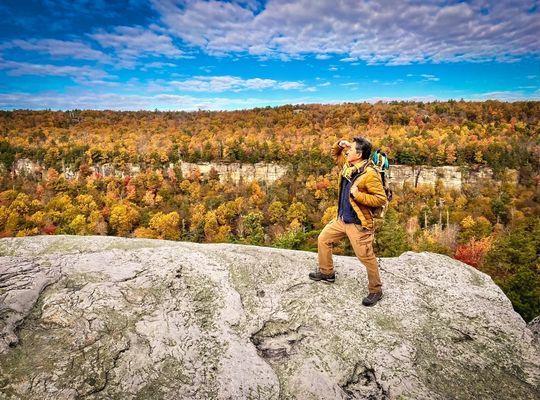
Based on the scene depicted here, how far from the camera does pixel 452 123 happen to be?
5925 inches

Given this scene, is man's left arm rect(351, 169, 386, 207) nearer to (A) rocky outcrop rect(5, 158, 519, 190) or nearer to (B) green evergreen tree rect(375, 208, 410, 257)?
(B) green evergreen tree rect(375, 208, 410, 257)

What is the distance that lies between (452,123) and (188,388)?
171m

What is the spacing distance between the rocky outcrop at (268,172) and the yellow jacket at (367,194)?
10859cm

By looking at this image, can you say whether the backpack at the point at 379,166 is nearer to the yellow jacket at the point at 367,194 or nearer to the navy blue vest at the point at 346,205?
the yellow jacket at the point at 367,194

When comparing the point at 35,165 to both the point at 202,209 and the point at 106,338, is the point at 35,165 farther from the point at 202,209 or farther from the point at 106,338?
the point at 106,338

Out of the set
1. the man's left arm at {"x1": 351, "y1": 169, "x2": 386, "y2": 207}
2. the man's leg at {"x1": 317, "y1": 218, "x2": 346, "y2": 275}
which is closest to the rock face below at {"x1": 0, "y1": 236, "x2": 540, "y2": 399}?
the man's leg at {"x1": 317, "y1": 218, "x2": 346, "y2": 275}

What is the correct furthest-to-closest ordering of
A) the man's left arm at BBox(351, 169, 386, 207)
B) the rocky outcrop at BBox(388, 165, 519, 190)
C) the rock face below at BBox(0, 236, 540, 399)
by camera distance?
1. the rocky outcrop at BBox(388, 165, 519, 190)
2. the man's left arm at BBox(351, 169, 386, 207)
3. the rock face below at BBox(0, 236, 540, 399)

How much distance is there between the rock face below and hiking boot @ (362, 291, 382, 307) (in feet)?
0.37

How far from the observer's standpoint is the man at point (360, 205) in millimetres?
5371

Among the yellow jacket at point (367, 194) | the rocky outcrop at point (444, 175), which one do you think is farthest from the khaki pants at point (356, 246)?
the rocky outcrop at point (444, 175)

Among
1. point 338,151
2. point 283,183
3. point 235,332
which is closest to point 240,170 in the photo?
point 283,183

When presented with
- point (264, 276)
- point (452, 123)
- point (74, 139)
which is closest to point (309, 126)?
point (452, 123)

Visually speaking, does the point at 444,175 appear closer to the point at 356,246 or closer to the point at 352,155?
the point at 352,155

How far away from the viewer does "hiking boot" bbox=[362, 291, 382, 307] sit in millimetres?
5707
